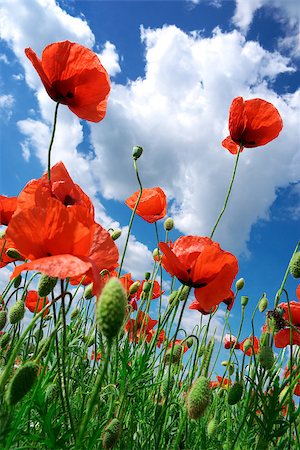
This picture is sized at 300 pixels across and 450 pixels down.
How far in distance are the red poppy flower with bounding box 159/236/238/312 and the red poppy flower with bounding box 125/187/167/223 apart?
133 cm

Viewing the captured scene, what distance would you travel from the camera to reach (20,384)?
114 centimetres

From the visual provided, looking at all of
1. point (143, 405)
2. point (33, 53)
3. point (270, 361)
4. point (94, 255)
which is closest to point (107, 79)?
point (33, 53)

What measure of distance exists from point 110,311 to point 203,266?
102cm

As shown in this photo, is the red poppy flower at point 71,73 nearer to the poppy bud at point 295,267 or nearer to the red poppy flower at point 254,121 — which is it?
the red poppy flower at point 254,121

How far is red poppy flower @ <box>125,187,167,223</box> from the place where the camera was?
132 inches

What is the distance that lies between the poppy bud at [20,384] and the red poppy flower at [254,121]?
2134 millimetres

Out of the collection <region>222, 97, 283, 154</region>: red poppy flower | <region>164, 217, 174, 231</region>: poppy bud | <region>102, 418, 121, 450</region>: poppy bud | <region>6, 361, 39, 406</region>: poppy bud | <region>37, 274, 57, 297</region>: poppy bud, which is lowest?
<region>6, 361, 39, 406</region>: poppy bud

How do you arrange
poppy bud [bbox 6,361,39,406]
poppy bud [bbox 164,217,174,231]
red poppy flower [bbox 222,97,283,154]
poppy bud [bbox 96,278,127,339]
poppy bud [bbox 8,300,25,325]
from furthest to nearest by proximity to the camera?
poppy bud [bbox 164,217,174,231] → red poppy flower [bbox 222,97,283,154] → poppy bud [bbox 8,300,25,325] → poppy bud [bbox 6,361,39,406] → poppy bud [bbox 96,278,127,339]

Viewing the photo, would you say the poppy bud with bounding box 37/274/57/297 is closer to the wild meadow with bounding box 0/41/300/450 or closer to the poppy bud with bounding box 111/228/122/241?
the wild meadow with bounding box 0/41/300/450

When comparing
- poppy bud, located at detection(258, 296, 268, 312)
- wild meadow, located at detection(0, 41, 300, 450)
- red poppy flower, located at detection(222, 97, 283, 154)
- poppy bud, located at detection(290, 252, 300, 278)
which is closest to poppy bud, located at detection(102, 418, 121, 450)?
wild meadow, located at detection(0, 41, 300, 450)

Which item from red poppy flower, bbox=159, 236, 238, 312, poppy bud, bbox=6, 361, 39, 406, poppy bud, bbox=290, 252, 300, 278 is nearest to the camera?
poppy bud, bbox=6, 361, 39, 406

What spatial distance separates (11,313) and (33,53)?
1112 mm

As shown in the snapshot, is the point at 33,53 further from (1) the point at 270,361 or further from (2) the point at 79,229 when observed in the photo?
(1) the point at 270,361

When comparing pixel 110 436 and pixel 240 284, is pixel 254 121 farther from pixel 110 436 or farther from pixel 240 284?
pixel 110 436
